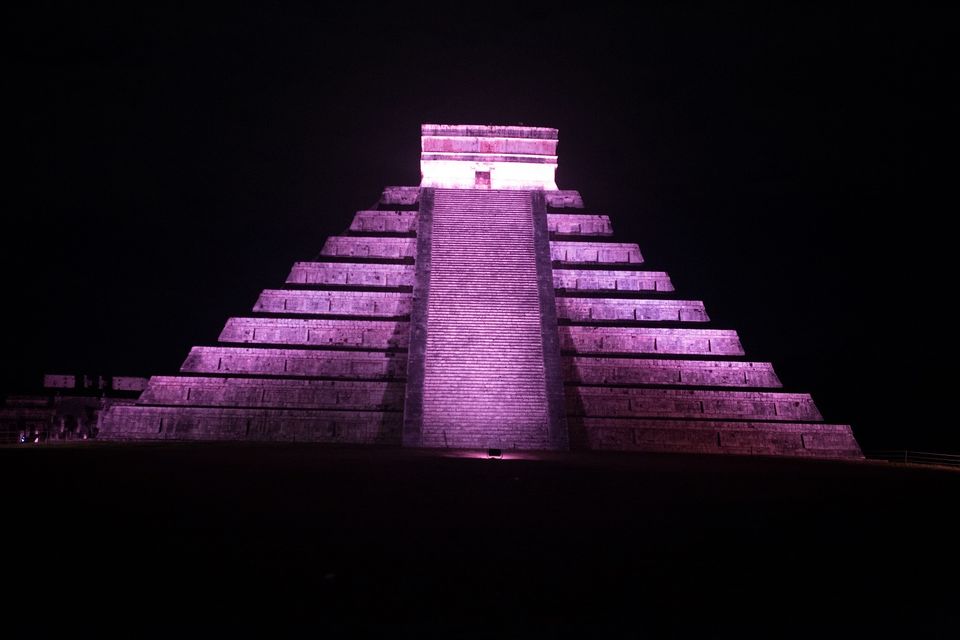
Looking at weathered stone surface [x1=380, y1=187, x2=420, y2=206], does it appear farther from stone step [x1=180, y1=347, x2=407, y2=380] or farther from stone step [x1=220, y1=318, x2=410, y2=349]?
stone step [x1=180, y1=347, x2=407, y2=380]

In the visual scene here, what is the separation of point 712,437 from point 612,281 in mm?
5722

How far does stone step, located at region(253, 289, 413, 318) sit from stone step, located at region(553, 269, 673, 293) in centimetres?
459

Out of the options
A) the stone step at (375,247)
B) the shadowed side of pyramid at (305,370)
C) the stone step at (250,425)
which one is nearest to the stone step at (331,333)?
the shadowed side of pyramid at (305,370)

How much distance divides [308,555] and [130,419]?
16241 mm

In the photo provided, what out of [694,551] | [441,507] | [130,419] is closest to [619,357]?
[130,419]

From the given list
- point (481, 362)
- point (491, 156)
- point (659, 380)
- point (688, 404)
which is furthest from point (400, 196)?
point (688, 404)

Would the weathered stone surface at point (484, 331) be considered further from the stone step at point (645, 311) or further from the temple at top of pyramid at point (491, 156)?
the temple at top of pyramid at point (491, 156)

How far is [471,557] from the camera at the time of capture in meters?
5.28

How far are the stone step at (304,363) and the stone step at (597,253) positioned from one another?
6.15 meters

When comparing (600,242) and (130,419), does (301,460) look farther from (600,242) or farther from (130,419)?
(600,242)

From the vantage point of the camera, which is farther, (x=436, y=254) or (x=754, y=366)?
(x=436, y=254)

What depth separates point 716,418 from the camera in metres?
19.5

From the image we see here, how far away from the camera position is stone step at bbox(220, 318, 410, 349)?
21156 mm

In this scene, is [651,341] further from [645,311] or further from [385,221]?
[385,221]
